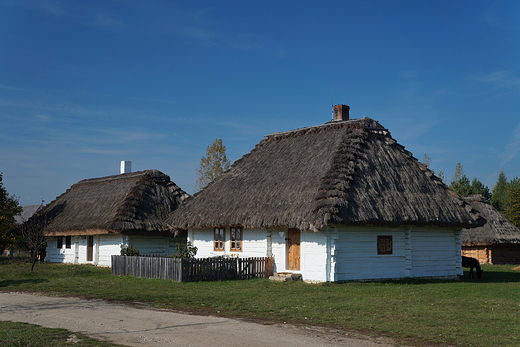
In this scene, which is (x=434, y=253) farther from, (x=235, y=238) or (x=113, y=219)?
(x=113, y=219)

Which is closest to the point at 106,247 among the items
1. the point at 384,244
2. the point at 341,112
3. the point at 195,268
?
the point at 195,268

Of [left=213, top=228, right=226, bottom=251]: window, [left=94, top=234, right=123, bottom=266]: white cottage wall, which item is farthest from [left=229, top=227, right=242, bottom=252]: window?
[left=94, top=234, right=123, bottom=266]: white cottage wall

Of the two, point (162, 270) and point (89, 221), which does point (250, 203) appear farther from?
point (89, 221)

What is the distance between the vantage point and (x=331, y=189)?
19.6m

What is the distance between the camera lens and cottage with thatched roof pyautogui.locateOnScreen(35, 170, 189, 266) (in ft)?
97.4

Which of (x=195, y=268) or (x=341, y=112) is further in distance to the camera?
(x=341, y=112)

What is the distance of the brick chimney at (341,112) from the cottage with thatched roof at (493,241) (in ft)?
48.6

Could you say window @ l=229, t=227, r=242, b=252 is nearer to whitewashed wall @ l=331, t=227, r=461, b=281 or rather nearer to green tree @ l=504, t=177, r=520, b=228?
whitewashed wall @ l=331, t=227, r=461, b=281

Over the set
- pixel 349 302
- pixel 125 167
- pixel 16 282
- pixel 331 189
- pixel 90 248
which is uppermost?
pixel 125 167

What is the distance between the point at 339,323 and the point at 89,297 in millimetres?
8371

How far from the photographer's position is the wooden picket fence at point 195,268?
65.1 ft

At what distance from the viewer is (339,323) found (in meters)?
10.8

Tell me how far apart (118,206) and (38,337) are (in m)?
22.5

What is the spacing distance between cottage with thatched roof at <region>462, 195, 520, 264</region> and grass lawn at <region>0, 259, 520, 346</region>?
17748 millimetres
